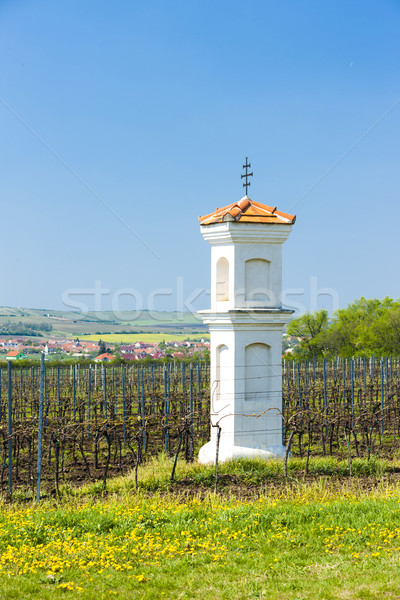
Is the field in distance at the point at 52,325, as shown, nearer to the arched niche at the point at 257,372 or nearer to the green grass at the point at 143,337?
the green grass at the point at 143,337

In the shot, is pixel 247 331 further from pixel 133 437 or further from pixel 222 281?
pixel 133 437

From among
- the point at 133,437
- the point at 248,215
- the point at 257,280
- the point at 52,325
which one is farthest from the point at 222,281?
the point at 52,325

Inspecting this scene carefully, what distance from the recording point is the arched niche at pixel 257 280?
14.3 m

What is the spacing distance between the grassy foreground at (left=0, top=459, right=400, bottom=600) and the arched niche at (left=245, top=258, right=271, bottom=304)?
5.26 m

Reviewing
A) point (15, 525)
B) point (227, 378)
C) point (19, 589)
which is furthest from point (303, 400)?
point (19, 589)

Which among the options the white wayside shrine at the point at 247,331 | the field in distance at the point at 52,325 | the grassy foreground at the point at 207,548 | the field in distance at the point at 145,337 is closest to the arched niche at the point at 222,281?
Result: the white wayside shrine at the point at 247,331

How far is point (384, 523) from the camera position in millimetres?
8133

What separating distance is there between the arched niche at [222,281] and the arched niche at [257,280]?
665 millimetres

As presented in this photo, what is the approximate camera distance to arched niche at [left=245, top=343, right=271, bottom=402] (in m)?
14.2

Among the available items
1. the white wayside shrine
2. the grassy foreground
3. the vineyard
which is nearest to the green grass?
the vineyard

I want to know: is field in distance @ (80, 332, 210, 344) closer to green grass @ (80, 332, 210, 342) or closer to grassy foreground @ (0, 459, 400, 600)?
green grass @ (80, 332, 210, 342)

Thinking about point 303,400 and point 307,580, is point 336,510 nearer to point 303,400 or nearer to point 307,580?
point 307,580

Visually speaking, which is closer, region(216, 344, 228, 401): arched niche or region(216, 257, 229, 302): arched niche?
region(216, 344, 228, 401): arched niche

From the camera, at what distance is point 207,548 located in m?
Result: 7.51
